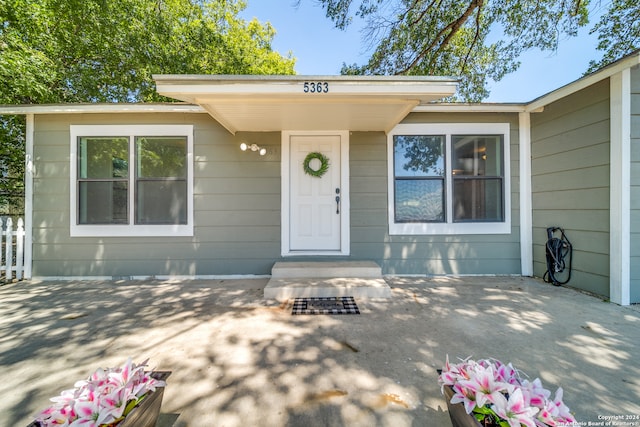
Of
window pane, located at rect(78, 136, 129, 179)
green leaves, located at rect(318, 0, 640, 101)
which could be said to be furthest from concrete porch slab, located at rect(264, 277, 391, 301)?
green leaves, located at rect(318, 0, 640, 101)

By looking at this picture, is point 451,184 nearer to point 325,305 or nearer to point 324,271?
point 324,271

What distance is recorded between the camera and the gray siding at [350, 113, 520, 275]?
3746 mm

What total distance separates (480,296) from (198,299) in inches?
131

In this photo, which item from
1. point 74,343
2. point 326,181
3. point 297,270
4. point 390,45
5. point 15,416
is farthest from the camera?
point 390,45

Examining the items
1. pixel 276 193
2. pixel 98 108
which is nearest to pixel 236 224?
pixel 276 193

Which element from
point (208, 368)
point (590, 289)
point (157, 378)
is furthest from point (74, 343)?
point (590, 289)

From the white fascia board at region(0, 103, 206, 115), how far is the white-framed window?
221 mm

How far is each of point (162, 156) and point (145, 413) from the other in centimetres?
361

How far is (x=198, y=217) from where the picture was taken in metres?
3.72

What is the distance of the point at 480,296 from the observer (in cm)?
294

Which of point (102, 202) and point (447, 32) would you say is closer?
point (102, 202)

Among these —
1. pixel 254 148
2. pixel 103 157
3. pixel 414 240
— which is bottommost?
pixel 414 240

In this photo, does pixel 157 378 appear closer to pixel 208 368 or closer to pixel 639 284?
pixel 208 368

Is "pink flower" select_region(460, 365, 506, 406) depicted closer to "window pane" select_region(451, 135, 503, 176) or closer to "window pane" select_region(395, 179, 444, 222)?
"window pane" select_region(395, 179, 444, 222)
